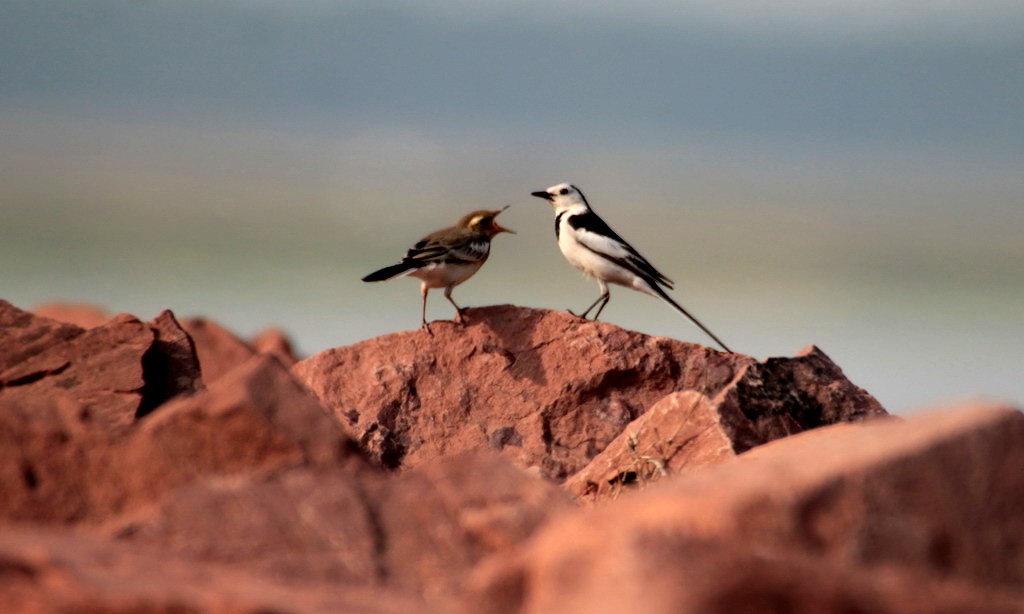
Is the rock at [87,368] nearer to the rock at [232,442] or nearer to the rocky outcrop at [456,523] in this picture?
the rocky outcrop at [456,523]

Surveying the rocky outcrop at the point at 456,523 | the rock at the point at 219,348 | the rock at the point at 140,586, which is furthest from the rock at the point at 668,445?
the rock at the point at 219,348

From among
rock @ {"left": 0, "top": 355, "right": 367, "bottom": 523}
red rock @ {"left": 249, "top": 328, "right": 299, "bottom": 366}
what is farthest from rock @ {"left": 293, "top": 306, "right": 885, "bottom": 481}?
red rock @ {"left": 249, "top": 328, "right": 299, "bottom": 366}

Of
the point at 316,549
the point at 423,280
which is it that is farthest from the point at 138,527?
the point at 423,280

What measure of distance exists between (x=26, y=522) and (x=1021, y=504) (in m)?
3.57

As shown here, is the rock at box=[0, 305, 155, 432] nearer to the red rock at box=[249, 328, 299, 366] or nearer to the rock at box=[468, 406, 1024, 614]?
the rock at box=[468, 406, 1024, 614]

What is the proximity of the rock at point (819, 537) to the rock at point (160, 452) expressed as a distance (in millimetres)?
1238

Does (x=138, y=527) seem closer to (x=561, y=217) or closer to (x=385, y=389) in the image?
(x=385, y=389)

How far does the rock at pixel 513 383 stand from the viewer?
9273 mm

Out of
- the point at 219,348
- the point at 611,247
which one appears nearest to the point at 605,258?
the point at 611,247

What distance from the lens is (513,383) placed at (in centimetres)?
977

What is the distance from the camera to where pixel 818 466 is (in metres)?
4.33

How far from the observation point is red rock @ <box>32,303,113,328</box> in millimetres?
17156

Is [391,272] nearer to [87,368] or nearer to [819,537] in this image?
[87,368]

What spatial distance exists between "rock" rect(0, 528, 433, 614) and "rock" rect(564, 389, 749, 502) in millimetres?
3431
